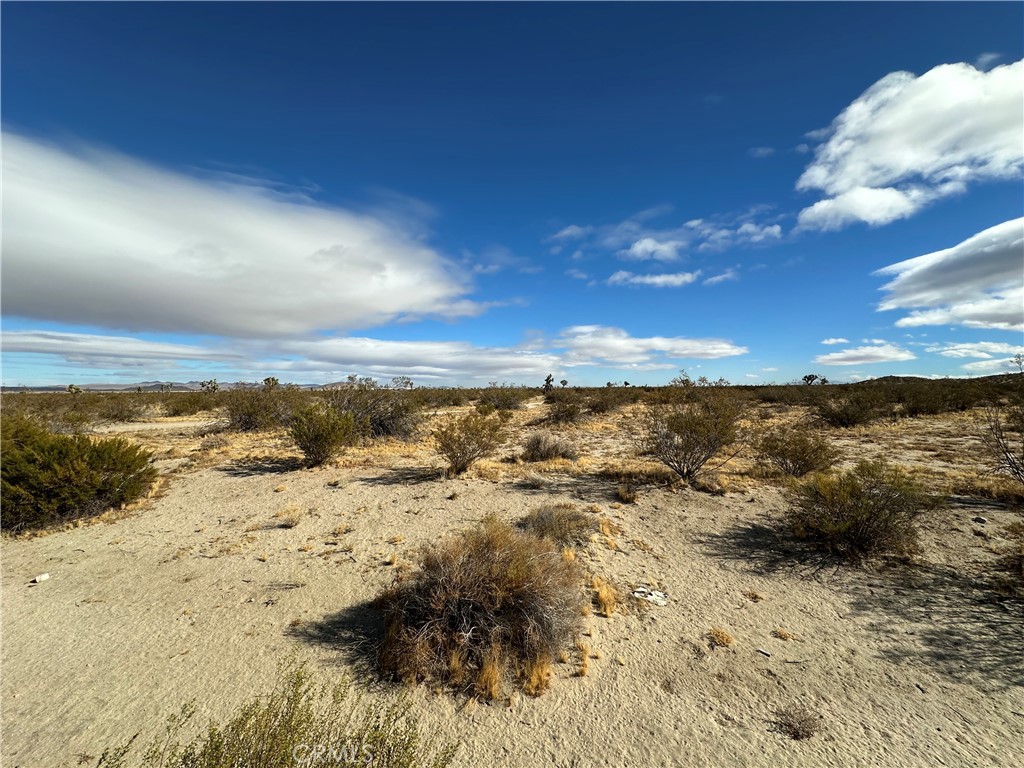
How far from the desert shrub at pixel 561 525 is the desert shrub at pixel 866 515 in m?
3.66

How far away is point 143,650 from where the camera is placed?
474 cm

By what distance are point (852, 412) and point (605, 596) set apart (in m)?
20.8

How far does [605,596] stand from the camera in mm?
5699

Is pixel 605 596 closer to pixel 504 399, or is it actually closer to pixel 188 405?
pixel 504 399

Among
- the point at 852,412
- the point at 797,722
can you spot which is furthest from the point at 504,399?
the point at 797,722

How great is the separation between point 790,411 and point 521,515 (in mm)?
26646

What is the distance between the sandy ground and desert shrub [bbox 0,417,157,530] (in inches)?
22.5

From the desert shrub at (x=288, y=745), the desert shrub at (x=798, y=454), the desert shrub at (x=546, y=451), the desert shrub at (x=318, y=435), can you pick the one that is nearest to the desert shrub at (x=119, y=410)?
the desert shrub at (x=318, y=435)

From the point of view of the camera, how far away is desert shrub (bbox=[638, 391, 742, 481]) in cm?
1063

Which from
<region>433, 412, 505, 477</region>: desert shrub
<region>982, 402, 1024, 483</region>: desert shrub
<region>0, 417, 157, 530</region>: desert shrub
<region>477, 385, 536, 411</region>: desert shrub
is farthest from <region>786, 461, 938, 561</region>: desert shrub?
<region>477, 385, 536, 411</region>: desert shrub

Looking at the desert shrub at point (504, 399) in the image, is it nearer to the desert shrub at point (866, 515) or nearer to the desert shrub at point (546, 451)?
the desert shrub at point (546, 451)

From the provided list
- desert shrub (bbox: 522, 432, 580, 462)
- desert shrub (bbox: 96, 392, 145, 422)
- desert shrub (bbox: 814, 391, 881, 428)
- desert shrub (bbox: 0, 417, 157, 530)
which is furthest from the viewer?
desert shrub (bbox: 96, 392, 145, 422)

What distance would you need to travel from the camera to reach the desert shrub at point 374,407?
17.1 m

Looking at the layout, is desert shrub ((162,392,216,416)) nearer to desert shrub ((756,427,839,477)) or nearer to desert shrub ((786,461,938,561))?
desert shrub ((756,427,839,477))
